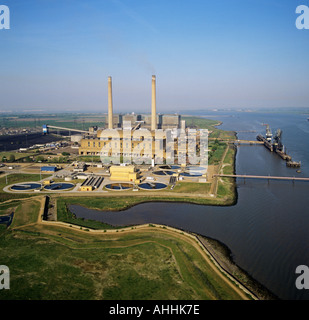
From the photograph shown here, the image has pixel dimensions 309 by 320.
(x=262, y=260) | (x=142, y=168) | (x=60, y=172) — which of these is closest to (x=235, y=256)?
(x=262, y=260)

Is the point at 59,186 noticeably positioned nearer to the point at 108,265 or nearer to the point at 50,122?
the point at 108,265

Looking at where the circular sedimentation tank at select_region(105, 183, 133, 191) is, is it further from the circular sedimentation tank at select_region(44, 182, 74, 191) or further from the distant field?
the distant field

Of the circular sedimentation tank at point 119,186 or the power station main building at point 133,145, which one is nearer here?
the circular sedimentation tank at point 119,186

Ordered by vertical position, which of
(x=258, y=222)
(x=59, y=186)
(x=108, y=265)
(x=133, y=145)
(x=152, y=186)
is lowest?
(x=258, y=222)

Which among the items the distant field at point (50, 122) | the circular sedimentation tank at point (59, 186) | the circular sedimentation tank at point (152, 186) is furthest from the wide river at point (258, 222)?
the distant field at point (50, 122)

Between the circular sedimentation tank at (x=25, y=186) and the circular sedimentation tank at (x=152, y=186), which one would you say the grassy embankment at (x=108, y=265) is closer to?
the circular sedimentation tank at (x=152, y=186)

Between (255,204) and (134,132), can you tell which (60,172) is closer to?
(134,132)

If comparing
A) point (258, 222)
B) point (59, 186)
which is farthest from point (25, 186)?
point (258, 222)

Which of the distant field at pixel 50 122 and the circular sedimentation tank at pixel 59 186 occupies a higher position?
the distant field at pixel 50 122
